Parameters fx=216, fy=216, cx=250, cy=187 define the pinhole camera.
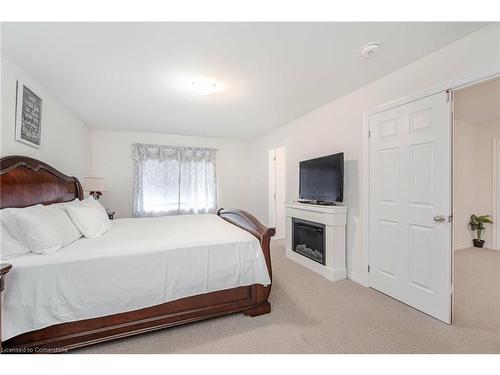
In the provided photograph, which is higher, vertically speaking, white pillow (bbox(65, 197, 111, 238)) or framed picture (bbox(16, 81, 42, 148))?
framed picture (bbox(16, 81, 42, 148))

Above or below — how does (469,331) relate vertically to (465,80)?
below

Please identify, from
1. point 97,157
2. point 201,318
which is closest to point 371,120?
point 201,318

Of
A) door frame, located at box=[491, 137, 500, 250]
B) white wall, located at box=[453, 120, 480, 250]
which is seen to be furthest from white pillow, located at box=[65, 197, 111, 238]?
door frame, located at box=[491, 137, 500, 250]

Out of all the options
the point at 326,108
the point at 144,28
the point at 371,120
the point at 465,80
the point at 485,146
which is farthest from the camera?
the point at 485,146

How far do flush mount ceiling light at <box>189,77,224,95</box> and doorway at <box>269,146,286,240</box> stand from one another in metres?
2.59

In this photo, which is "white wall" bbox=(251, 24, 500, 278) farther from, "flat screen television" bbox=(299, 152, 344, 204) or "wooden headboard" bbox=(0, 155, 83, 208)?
"wooden headboard" bbox=(0, 155, 83, 208)

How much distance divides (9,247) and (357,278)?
3.28 m

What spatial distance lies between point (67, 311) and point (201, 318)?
94 centimetres

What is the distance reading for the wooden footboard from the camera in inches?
57.1

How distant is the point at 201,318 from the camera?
1.83 meters

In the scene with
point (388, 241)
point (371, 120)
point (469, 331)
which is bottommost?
point (469, 331)

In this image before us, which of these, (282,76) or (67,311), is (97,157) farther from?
(282,76)

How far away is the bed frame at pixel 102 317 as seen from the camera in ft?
4.81

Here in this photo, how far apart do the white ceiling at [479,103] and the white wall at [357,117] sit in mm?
526
